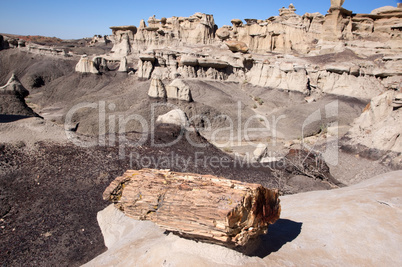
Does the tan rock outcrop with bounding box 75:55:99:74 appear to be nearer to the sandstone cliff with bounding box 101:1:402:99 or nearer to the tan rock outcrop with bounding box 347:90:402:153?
the sandstone cliff with bounding box 101:1:402:99

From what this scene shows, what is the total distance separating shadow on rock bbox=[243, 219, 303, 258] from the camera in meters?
3.54

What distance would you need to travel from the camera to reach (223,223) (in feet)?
9.40

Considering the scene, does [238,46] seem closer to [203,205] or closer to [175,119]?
[175,119]

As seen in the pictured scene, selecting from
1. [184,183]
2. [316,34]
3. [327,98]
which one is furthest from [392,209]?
[316,34]

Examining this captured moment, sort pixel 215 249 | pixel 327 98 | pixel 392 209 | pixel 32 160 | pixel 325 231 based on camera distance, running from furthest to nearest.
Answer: pixel 327 98 → pixel 32 160 → pixel 392 209 → pixel 325 231 → pixel 215 249

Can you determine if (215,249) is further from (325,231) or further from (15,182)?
(15,182)

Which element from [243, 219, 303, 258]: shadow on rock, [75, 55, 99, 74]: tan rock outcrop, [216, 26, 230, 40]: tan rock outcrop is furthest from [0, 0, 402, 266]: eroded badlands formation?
[216, 26, 230, 40]: tan rock outcrop

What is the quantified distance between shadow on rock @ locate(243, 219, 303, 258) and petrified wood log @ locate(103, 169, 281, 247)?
32cm

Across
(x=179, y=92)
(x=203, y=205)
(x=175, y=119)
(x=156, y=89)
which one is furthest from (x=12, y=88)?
(x=203, y=205)

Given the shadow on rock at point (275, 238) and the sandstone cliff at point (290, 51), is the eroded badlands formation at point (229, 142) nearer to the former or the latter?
the shadow on rock at point (275, 238)

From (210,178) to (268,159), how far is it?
1003 centimetres

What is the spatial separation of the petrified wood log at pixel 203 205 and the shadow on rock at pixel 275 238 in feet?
1.04

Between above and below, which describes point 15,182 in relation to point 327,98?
below

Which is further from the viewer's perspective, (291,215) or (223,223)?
(291,215)
